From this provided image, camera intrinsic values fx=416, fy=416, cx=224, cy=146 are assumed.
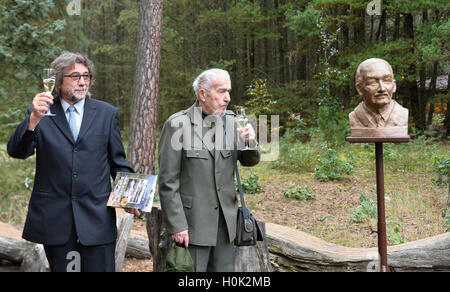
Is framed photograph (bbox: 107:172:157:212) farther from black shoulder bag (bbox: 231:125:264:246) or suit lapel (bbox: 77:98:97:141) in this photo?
black shoulder bag (bbox: 231:125:264:246)

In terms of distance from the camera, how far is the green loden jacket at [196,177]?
8.17 feet

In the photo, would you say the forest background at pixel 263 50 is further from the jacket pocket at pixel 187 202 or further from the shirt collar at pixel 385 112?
the shirt collar at pixel 385 112

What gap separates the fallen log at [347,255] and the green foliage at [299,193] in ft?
10.3

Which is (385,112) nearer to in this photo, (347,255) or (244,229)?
(347,255)

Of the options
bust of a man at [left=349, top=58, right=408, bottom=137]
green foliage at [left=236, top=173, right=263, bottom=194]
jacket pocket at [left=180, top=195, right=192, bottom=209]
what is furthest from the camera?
green foliage at [left=236, top=173, right=263, bottom=194]

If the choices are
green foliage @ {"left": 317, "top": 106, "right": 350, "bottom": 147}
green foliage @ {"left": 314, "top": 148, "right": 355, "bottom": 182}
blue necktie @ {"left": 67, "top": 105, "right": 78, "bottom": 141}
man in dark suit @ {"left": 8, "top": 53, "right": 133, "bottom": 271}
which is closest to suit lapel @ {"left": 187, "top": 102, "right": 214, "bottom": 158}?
man in dark suit @ {"left": 8, "top": 53, "right": 133, "bottom": 271}

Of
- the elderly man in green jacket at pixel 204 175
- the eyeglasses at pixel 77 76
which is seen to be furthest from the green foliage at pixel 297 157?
the eyeglasses at pixel 77 76

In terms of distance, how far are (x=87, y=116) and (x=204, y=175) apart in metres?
0.79

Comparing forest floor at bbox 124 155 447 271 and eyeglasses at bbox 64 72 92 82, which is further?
forest floor at bbox 124 155 447 271

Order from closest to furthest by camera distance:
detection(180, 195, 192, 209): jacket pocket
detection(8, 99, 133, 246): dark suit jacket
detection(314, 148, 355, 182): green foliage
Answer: detection(8, 99, 133, 246): dark suit jacket
detection(180, 195, 192, 209): jacket pocket
detection(314, 148, 355, 182): green foliage

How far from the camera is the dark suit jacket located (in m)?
A: 2.40

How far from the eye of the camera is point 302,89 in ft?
43.8

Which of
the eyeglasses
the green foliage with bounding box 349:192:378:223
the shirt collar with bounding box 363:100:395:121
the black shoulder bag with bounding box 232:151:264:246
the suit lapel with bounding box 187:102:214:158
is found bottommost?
the green foliage with bounding box 349:192:378:223

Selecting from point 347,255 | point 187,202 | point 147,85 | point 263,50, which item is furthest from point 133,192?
point 263,50
